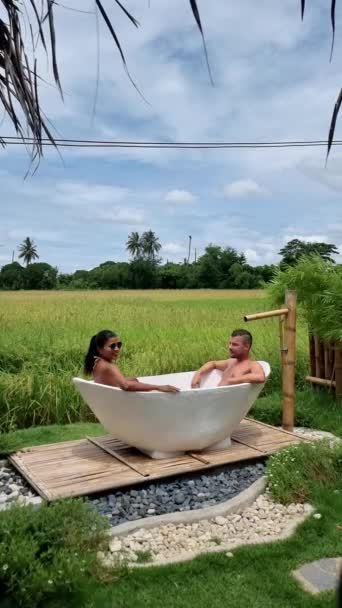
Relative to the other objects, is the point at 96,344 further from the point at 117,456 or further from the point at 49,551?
the point at 49,551

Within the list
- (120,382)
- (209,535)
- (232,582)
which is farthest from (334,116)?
(120,382)

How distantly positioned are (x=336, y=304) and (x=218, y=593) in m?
3.53

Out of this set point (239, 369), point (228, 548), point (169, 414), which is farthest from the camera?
point (239, 369)

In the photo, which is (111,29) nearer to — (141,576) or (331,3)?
(331,3)

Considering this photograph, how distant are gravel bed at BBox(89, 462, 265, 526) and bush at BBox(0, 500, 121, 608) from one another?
49 centimetres

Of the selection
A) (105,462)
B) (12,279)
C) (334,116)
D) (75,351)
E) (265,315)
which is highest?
(12,279)

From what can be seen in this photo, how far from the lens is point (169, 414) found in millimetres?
3668

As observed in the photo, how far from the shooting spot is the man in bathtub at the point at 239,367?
3.92 meters

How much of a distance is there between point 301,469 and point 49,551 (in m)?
1.78

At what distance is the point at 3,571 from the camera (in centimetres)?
202

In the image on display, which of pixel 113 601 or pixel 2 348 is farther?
pixel 2 348

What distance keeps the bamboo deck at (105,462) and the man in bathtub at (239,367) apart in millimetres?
514

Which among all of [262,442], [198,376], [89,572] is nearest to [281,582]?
[89,572]

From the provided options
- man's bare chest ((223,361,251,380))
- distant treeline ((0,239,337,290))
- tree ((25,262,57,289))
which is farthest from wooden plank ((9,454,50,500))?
tree ((25,262,57,289))
